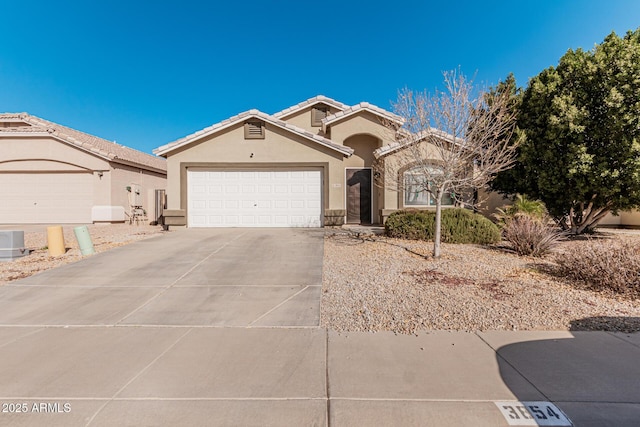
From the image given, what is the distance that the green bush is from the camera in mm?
9586

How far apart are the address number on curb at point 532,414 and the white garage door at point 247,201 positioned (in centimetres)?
1055

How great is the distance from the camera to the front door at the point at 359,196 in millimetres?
14648

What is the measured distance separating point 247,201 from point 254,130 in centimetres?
310

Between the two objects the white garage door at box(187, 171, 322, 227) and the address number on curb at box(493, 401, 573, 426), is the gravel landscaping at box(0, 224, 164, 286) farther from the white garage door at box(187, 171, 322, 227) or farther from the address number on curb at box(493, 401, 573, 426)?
the address number on curb at box(493, 401, 573, 426)

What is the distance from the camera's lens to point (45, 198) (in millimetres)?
15203

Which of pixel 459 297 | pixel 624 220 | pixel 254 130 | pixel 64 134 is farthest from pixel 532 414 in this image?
pixel 624 220

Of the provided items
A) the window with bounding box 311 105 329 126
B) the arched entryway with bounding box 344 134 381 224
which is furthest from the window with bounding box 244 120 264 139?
the window with bounding box 311 105 329 126

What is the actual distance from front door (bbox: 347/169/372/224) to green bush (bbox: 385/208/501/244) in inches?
175

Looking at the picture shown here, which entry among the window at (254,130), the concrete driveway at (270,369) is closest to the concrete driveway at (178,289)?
the concrete driveway at (270,369)

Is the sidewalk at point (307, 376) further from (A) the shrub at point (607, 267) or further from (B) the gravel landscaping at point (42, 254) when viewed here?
(B) the gravel landscaping at point (42, 254)

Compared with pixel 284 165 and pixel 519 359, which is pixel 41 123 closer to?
pixel 284 165

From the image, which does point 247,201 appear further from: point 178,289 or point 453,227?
point 453,227

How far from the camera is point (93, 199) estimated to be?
49.8 feet

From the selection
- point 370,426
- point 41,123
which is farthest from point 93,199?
point 370,426
